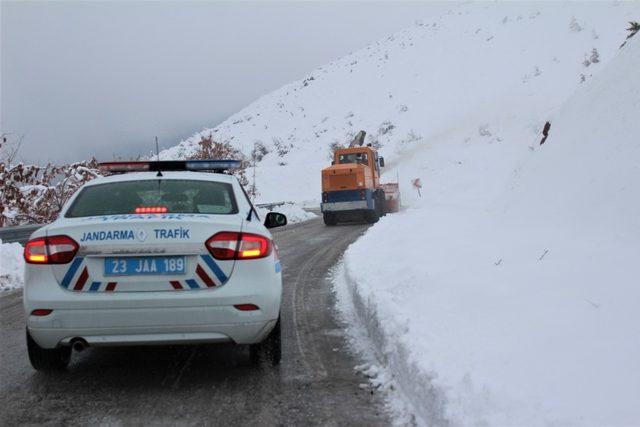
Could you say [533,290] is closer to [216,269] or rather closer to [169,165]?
[216,269]

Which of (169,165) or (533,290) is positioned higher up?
(169,165)

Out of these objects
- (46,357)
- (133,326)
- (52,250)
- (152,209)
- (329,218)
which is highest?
(152,209)

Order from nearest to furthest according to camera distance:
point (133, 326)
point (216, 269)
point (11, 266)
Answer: point (133, 326), point (216, 269), point (11, 266)

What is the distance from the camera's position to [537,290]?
4812 mm

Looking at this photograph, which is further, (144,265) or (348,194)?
(348,194)

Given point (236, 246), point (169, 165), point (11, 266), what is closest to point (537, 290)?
point (236, 246)

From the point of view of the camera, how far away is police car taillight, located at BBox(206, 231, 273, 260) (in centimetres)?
390

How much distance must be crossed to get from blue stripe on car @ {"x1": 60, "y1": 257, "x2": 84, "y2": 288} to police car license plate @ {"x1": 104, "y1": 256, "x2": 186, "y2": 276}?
19 centimetres

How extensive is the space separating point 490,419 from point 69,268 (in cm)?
289

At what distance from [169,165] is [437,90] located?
5203 centimetres

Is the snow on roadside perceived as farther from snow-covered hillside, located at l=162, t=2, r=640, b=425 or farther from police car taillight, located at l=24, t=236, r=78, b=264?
police car taillight, located at l=24, t=236, r=78, b=264

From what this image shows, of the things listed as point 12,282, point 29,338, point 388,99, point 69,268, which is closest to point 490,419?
point 69,268

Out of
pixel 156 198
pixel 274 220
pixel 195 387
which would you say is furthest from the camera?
pixel 274 220

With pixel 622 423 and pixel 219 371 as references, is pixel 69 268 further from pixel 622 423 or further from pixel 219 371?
pixel 622 423
